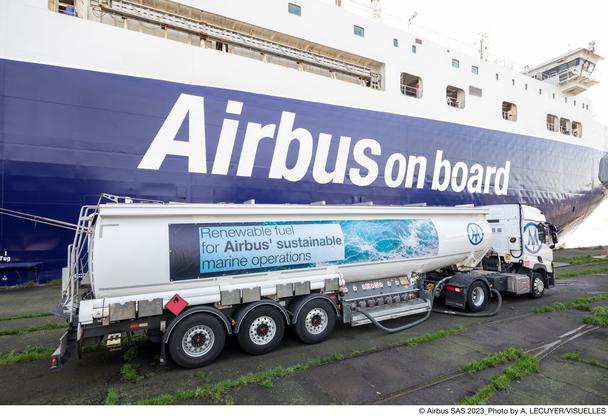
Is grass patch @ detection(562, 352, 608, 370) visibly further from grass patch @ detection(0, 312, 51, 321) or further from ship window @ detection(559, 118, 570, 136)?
ship window @ detection(559, 118, 570, 136)

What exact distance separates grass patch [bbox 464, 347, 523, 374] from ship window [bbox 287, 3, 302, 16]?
13.1 metres

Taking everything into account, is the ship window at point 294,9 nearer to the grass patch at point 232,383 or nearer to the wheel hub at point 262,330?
the wheel hub at point 262,330

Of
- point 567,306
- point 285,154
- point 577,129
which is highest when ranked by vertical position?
point 577,129

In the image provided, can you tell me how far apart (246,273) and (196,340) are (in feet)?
4.18

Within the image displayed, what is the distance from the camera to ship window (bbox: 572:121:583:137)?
79.6 feet

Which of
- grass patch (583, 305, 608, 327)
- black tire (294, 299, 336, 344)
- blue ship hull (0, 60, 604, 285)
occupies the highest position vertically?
blue ship hull (0, 60, 604, 285)

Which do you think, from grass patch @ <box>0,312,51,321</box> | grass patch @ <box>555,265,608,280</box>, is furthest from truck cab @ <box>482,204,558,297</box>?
grass patch @ <box>0,312,51,321</box>

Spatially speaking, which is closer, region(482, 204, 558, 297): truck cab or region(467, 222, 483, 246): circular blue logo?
region(467, 222, 483, 246): circular blue logo

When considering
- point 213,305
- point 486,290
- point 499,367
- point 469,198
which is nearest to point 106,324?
point 213,305

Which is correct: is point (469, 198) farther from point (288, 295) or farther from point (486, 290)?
point (288, 295)

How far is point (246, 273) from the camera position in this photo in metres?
5.53

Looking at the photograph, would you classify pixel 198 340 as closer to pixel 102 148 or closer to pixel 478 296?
pixel 478 296

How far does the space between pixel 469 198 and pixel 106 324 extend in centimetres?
1661

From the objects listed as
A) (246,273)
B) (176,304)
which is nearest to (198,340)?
(176,304)
